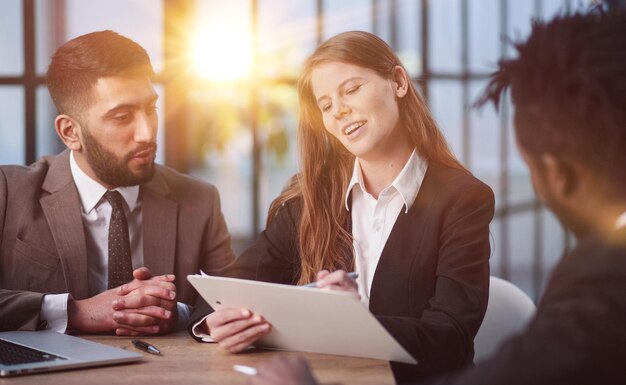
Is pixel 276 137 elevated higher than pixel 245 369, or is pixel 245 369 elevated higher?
pixel 276 137

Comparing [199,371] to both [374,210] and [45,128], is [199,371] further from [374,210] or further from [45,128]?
[45,128]

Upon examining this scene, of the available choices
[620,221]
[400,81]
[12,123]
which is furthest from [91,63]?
[12,123]

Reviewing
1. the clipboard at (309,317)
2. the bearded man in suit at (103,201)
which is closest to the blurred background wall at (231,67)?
the bearded man in suit at (103,201)

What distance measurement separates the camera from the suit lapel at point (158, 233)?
263 cm

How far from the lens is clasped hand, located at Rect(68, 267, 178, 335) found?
7.00 ft

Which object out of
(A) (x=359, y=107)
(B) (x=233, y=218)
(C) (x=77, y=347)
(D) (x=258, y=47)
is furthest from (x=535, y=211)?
(C) (x=77, y=347)

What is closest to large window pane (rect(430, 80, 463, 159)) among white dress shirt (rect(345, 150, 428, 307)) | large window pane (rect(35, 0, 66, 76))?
large window pane (rect(35, 0, 66, 76))

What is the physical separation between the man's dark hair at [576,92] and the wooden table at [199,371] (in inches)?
24.4

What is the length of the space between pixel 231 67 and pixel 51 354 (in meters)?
2.99

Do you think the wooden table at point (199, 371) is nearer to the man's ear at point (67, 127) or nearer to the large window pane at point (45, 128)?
the man's ear at point (67, 127)

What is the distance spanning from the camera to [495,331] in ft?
7.55

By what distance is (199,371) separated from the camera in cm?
174

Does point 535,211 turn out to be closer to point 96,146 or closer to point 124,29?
point 124,29

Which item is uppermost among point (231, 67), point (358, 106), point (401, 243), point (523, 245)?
point (231, 67)
